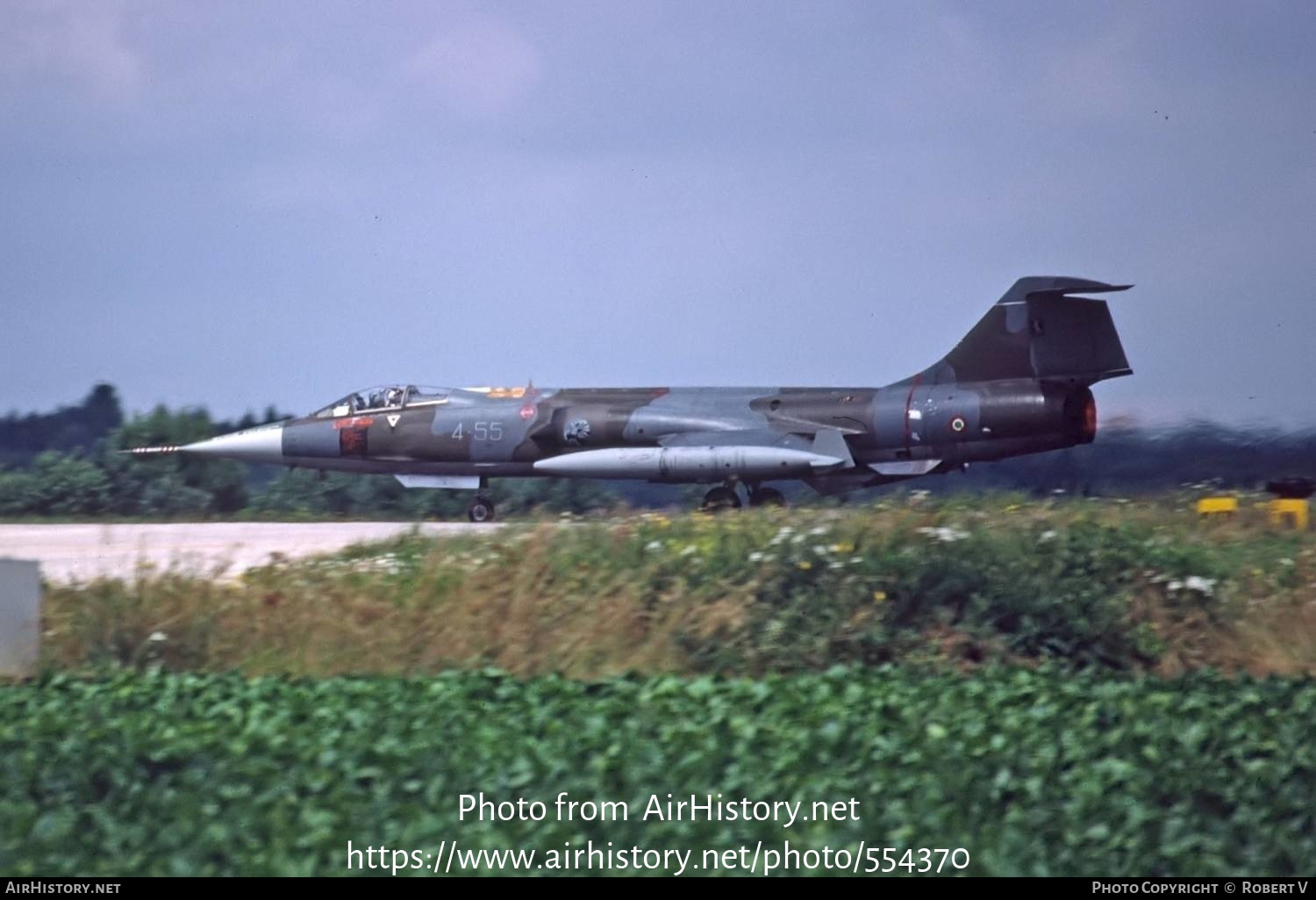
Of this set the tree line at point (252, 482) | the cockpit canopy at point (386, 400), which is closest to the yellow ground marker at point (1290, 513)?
the tree line at point (252, 482)

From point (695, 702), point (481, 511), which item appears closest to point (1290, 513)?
point (695, 702)

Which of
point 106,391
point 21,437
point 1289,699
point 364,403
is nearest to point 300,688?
point 1289,699

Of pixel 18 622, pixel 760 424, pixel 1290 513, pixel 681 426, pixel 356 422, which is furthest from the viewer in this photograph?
pixel 356 422

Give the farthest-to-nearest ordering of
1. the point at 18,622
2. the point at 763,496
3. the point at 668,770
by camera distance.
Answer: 1. the point at 763,496
2. the point at 18,622
3. the point at 668,770

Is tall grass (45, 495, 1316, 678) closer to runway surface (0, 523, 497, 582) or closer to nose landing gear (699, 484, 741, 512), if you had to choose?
runway surface (0, 523, 497, 582)

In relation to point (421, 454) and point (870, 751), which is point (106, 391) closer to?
point (421, 454)

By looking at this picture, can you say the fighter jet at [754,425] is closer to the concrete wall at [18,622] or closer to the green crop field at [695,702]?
the green crop field at [695,702]

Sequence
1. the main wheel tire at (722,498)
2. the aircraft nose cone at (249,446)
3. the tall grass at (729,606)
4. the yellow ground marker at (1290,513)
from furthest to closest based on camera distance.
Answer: the aircraft nose cone at (249,446)
the main wheel tire at (722,498)
the yellow ground marker at (1290,513)
the tall grass at (729,606)

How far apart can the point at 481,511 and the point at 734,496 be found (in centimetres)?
362

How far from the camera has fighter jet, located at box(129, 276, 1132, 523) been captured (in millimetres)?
19391

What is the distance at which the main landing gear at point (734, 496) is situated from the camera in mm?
20766

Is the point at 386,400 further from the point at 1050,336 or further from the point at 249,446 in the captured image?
the point at 1050,336

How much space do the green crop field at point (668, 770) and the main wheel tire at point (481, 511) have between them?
44.7 feet

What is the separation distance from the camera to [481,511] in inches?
853
